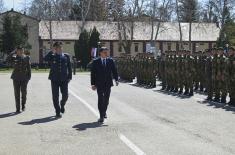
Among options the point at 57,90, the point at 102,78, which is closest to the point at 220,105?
the point at 102,78

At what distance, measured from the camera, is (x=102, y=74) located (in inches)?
555

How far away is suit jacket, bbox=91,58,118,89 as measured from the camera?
14078 mm

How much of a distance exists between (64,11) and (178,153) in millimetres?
93264

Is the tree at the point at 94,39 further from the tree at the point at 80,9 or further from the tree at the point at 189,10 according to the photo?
the tree at the point at 189,10

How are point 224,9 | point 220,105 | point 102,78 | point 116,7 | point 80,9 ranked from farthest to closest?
point 80,9, point 224,9, point 116,7, point 220,105, point 102,78

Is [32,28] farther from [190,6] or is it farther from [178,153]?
[178,153]

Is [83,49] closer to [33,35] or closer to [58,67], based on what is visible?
[33,35]

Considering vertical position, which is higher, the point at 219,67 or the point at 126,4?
the point at 126,4

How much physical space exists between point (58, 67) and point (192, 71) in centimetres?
919

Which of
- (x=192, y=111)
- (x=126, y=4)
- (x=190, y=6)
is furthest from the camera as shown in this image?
(x=190, y=6)

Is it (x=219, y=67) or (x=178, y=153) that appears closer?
(x=178, y=153)

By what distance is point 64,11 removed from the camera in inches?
3994

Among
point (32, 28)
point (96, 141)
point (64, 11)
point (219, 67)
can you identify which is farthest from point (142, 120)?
point (64, 11)

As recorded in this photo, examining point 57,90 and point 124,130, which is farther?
point 57,90
